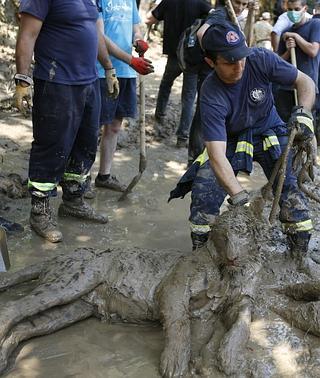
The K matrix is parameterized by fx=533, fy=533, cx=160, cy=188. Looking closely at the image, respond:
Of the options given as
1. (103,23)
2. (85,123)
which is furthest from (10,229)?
(103,23)

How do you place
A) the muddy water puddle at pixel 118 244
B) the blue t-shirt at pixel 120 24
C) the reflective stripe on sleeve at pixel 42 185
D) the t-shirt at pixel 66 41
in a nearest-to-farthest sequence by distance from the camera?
the muddy water puddle at pixel 118 244
the t-shirt at pixel 66 41
the reflective stripe on sleeve at pixel 42 185
the blue t-shirt at pixel 120 24

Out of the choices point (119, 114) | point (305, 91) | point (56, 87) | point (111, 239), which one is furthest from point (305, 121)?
point (119, 114)

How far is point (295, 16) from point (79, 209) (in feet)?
11.7

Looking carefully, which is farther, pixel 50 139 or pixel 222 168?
pixel 50 139

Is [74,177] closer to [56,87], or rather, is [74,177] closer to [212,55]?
[56,87]

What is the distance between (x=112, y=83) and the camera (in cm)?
499

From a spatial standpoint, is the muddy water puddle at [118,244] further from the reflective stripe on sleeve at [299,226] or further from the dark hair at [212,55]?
the dark hair at [212,55]

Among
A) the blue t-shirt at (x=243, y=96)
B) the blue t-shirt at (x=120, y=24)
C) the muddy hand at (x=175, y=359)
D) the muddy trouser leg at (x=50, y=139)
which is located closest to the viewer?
the muddy hand at (x=175, y=359)

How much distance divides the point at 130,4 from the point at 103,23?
0.39 metres

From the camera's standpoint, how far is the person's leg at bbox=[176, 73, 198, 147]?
6.68 meters

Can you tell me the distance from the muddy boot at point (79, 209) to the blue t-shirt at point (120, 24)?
1.24 meters

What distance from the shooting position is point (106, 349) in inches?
129

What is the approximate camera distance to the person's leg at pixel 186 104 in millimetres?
6680

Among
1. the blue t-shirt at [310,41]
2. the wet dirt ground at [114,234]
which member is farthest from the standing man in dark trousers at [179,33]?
the blue t-shirt at [310,41]
